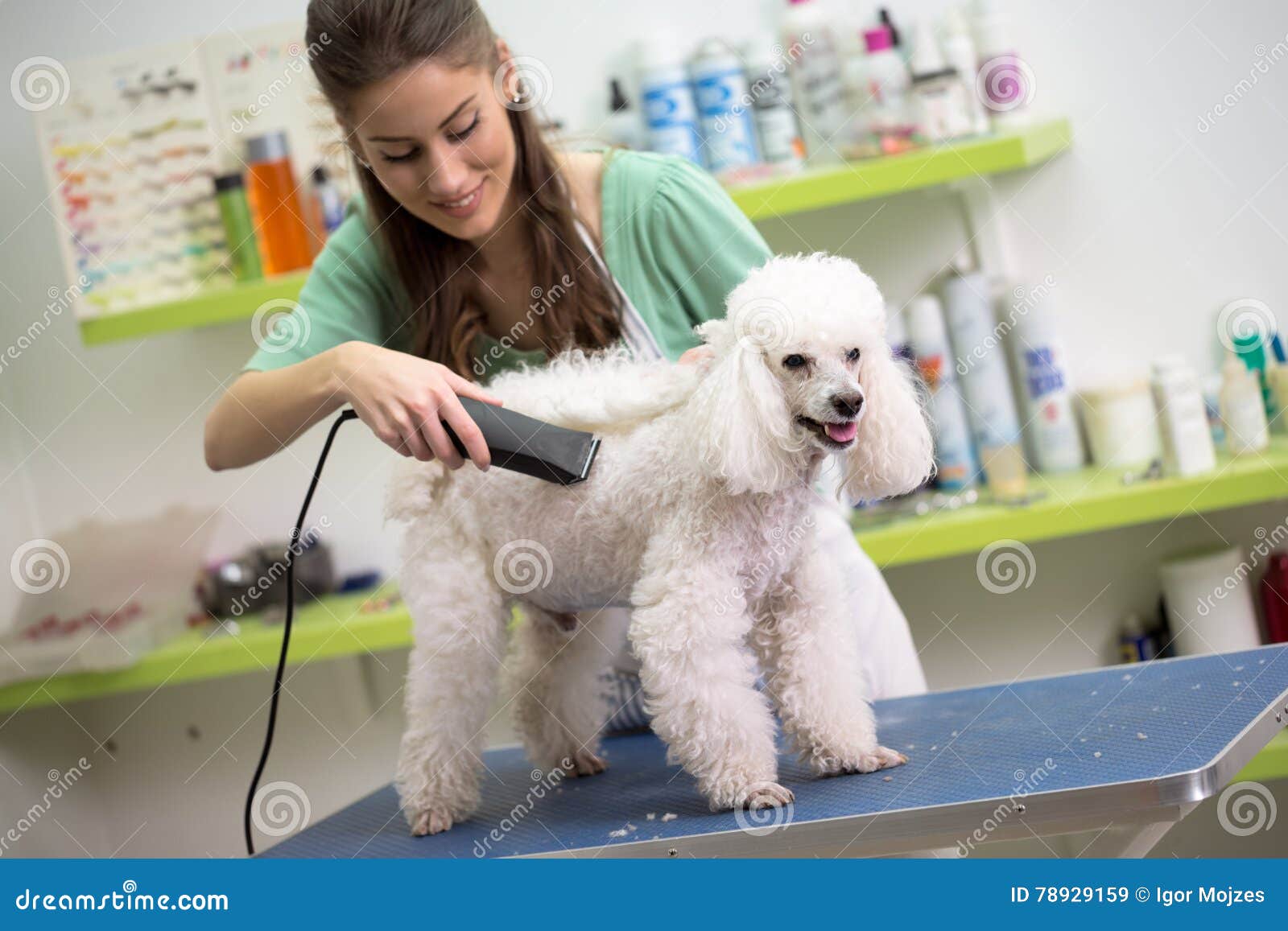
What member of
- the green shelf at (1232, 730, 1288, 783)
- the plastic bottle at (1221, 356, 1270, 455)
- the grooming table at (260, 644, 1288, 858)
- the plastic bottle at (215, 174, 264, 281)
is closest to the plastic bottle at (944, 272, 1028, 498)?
the plastic bottle at (1221, 356, 1270, 455)

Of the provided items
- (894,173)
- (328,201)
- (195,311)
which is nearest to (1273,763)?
(894,173)

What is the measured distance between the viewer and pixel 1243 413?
2.10m

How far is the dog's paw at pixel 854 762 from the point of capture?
1204mm

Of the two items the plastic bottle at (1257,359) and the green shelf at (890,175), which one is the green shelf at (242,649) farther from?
the plastic bottle at (1257,359)

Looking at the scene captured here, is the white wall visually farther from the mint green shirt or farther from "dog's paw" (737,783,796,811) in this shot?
"dog's paw" (737,783,796,811)

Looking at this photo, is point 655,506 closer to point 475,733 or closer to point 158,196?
point 475,733

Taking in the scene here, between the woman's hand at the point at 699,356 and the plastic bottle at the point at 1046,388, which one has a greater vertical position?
the woman's hand at the point at 699,356

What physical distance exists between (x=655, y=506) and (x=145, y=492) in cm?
180

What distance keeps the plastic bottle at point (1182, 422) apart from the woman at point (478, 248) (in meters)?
0.74

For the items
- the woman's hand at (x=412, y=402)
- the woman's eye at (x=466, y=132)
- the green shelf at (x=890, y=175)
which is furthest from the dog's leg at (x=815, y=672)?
the green shelf at (x=890, y=175)

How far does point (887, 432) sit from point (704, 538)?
0.21 m

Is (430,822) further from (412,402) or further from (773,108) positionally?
(773,108)

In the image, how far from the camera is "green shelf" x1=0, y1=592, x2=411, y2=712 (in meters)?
2.18

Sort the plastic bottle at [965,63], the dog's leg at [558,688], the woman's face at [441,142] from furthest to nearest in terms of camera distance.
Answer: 1. the plastic bottle at [965,63]
2. the dog's leg at [558,688]
3. the woman's face at [441,142]
